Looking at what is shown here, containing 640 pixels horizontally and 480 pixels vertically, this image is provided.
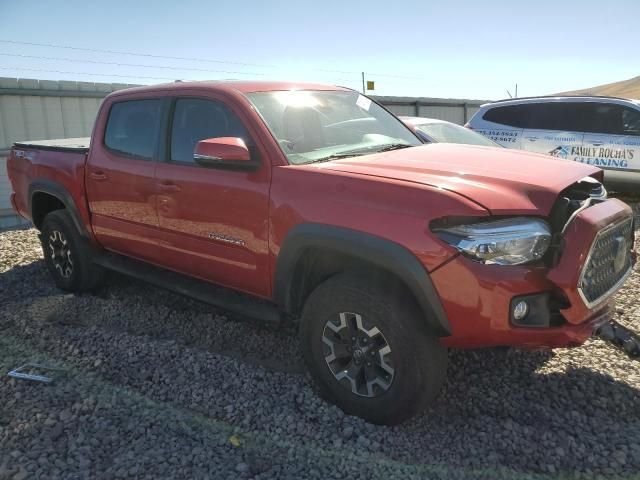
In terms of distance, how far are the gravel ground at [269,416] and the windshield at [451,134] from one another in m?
3.54

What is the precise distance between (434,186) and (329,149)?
3.41 feet

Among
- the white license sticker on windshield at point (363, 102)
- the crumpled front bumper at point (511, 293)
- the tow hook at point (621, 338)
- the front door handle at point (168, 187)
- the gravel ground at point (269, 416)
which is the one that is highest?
the white license sticker on windshield at point (363, 102)

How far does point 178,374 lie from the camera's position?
352cm

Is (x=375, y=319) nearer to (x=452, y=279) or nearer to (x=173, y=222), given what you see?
(x=452, y=279)

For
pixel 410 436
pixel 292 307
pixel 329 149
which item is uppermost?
pixel 329 149

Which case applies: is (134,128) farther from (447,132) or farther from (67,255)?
(447,132)

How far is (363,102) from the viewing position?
4312 mm

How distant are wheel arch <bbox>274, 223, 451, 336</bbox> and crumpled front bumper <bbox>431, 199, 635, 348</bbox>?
7 cm

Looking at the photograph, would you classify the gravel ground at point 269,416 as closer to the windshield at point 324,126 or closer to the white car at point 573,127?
the windshield at point 324,126

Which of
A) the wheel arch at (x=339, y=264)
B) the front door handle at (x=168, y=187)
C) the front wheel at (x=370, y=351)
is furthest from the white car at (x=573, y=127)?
the front door handle at (x=168, y=187)

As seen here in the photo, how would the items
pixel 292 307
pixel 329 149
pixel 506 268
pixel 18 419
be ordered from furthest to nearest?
pixel 329 149 < pixel 292 307 < pixel 18 419 < pixel 506 268

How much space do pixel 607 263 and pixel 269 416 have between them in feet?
6.59

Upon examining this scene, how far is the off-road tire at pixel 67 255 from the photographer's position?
16.3 feet

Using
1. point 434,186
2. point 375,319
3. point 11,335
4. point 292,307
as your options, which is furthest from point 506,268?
point 11,335
